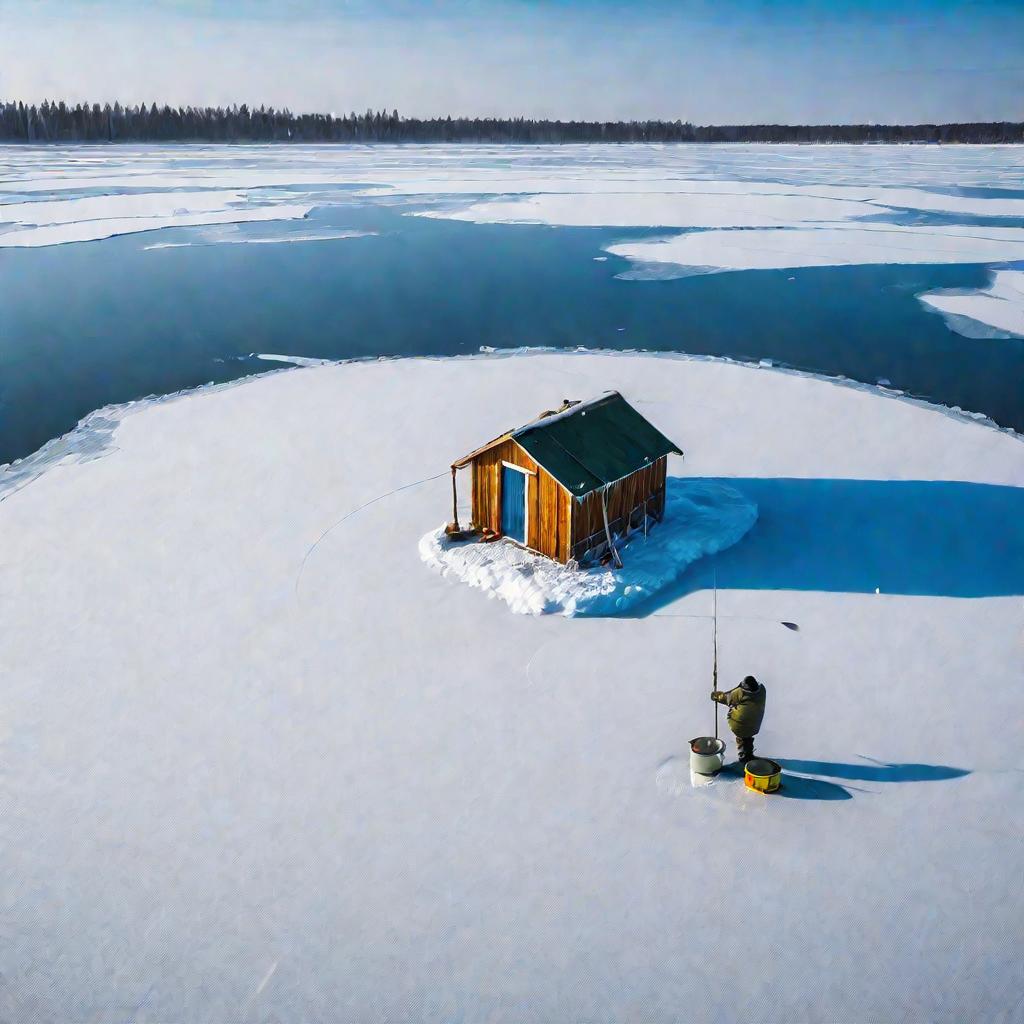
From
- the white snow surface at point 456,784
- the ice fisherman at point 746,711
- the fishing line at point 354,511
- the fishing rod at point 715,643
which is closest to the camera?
the white snow surface at point 456,784

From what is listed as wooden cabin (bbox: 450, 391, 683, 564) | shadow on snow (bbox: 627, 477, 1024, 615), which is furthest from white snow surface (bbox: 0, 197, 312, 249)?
shadow on snow (bbox: 627, 477, 1024, 615)

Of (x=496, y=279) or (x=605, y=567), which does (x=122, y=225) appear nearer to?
(x=496, y=279)

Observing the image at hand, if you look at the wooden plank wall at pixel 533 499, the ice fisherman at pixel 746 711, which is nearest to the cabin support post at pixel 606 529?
the wooden plank wall at pixel 533 499

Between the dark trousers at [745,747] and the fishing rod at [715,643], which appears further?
the fishing rod at [715,643]

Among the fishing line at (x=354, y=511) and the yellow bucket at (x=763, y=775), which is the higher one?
the fishing line at (x=354, y=511)

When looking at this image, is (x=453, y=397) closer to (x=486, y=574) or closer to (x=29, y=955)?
(x=486, y=574)

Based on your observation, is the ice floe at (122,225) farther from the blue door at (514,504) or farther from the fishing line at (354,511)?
the blue door at (514,504)
